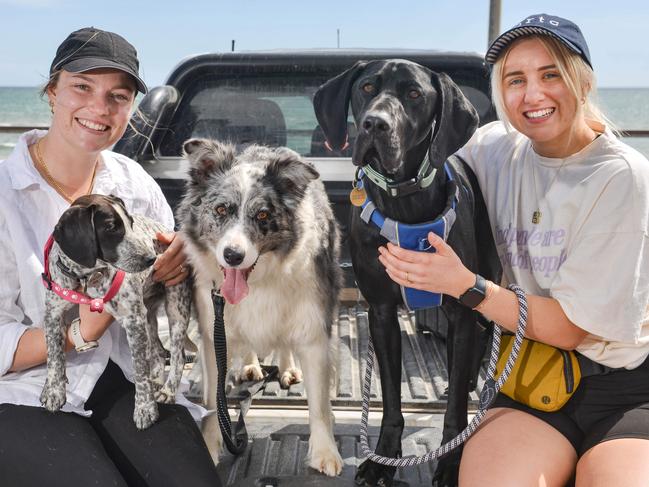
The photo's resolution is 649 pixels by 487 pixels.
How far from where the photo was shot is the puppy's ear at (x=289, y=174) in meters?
2.79

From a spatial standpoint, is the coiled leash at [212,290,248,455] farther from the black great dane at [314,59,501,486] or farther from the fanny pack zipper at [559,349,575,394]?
the fanny pack zipper at [559,349,575,394]

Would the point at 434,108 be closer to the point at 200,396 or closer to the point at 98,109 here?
the point at 98,109

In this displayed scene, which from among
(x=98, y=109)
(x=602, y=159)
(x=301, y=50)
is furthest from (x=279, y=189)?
(x=301, y=50)

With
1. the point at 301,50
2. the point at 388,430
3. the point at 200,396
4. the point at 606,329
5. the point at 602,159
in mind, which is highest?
the point at 301,50

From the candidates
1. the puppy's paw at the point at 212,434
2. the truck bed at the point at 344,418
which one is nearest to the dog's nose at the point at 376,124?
the truck bed at the point at 344,418

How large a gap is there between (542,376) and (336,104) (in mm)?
1251

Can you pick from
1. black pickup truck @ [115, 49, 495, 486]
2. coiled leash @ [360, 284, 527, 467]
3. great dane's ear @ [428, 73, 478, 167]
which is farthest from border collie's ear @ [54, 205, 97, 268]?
black pickup truck @ [115, 49, 495, 486]

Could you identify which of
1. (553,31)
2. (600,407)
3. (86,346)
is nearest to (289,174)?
(86,346)

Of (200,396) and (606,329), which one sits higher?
(606,329)

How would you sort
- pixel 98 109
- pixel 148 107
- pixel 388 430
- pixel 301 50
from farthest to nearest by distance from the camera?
1. pixel 301 50
2. pixel 148 107
3. pixel 388 430
4. pixel 98 109

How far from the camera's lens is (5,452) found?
7.73 ft

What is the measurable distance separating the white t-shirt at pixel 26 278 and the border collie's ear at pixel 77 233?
362mm

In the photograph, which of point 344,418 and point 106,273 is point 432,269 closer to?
point 106,273

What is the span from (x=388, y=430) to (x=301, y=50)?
241 centimetres
